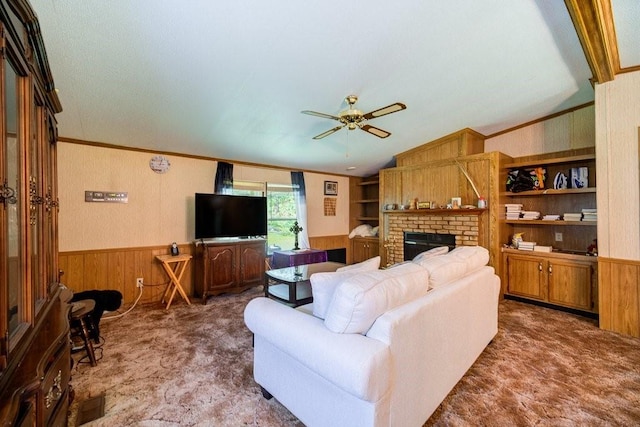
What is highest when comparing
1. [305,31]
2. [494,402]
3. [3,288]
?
[305,31]

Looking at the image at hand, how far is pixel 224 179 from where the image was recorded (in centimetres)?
468

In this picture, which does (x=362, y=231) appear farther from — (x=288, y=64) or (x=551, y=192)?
(x=288, y=64)

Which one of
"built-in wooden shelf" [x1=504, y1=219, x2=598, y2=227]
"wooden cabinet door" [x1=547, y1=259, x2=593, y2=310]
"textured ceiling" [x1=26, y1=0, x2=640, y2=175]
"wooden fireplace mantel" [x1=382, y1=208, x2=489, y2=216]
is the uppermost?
"textured ceiling" [x1=26, y1=0, x2=640, y2=175]

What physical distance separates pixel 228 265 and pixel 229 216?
74 centimetres

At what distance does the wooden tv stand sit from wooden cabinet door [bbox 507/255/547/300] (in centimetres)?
374

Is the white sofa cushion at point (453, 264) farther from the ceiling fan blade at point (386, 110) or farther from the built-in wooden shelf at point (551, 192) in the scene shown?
the built-in wooden shelf at point (551, 192)

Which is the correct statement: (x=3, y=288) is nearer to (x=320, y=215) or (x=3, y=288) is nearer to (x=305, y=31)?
(x=305, y=31)

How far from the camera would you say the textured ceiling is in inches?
76.0

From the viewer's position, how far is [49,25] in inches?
71.7

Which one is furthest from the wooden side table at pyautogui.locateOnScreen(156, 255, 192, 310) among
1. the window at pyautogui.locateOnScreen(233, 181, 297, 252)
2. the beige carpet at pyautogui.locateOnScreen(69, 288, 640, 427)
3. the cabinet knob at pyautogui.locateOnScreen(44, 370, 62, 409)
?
the cabinet knob at pyautogui.locateOnScreen(44, 370, 62, 409)

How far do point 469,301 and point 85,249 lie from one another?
14.1 feet

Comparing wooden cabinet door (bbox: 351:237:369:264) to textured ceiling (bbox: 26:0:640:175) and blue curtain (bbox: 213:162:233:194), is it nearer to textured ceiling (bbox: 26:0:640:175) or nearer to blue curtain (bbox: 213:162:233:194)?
textured ceiling (bbox: 26:0:640:175)

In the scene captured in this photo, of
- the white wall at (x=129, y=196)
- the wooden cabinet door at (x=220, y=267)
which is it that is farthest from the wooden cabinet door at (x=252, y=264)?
the white wall at (x=129, y=196)

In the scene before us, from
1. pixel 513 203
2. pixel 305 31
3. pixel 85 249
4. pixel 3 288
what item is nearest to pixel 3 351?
pixel 3 288
